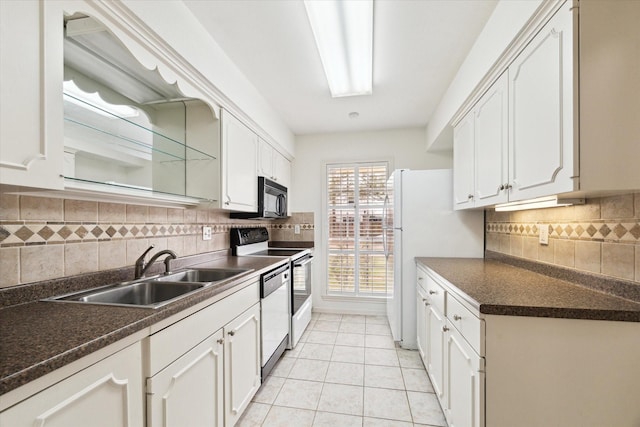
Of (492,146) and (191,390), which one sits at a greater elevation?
(492,146)

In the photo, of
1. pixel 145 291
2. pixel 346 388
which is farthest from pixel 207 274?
pixel 346 388

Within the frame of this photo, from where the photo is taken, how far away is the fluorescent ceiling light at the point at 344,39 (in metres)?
1.49

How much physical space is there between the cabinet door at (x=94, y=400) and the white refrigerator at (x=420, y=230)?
2181mm

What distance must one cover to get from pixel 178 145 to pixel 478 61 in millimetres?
2008

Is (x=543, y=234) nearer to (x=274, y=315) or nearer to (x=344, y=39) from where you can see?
(x=344, y=39)

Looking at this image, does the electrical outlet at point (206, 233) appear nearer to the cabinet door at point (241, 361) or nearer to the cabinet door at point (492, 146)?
the cabinet door at point (241, 361)

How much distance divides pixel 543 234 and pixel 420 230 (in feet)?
3.25

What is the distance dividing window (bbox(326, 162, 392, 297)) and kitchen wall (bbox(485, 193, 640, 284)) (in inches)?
70.2

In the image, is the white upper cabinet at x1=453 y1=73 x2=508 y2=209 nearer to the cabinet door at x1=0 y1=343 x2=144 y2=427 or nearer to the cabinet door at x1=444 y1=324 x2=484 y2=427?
the cabinet door at x1=444 y1=324 x2=484 y2=427

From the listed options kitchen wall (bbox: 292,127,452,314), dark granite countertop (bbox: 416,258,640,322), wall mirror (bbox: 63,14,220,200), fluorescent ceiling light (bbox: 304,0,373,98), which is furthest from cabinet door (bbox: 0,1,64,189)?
kitchen wall (bbox: 292,127,452,314)

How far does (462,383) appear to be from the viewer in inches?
51.4

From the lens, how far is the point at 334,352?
252 centimetres

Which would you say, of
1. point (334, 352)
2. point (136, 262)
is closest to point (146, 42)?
point (136, 262)

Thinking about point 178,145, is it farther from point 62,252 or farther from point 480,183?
point 480,183
